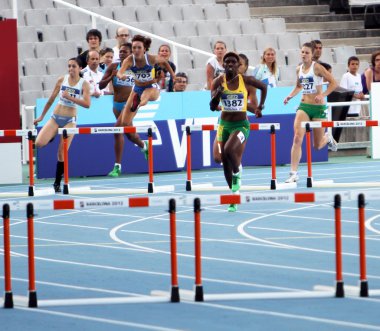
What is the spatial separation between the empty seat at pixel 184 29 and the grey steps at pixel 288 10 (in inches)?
115

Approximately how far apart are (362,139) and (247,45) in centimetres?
352

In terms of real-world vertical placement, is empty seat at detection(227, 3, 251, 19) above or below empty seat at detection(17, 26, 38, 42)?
above

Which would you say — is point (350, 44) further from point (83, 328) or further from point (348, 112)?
point (83, 328)

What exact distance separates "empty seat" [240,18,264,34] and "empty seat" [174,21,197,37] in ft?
4.18

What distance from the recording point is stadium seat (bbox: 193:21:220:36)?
27.6 meters

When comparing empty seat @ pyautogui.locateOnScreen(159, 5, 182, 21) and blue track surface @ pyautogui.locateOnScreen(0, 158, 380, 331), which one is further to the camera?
empty seat @ pyautogui.locateOnScreen(159, 5, 182, 21)

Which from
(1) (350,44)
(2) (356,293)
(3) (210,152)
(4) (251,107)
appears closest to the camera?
(2) (356,293)

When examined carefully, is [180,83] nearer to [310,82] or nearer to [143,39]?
[143,39]

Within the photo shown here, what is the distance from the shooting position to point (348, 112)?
2495 cm

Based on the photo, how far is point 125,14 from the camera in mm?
27000

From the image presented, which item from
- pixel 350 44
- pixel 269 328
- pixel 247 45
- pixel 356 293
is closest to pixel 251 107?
pixel 356 293

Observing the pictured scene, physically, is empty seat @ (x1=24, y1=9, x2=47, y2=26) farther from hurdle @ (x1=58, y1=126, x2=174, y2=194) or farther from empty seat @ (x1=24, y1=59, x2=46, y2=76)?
hurdle @ (x1=58, y1=126, x2=174, y2=194)

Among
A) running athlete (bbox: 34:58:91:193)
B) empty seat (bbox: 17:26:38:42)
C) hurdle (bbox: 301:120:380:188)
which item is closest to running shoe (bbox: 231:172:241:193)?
hurdle (bbox: 301:120:380:188)

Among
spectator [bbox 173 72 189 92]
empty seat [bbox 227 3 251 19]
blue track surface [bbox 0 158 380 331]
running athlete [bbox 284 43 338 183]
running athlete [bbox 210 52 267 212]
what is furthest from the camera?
empty seat [bbox 227 3 251 19]
